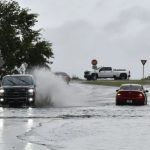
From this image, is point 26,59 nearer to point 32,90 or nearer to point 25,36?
point 25,36

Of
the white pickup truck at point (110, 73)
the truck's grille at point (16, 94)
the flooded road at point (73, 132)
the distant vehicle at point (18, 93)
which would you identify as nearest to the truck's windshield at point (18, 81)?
the distant vehicle at point (18, 93)

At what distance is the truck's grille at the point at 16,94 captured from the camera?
42.1 meters

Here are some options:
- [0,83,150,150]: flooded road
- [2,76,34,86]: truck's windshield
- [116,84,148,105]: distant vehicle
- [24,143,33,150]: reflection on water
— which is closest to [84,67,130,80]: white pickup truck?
[116,84,148,105]: distant vehicle

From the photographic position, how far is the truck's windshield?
42.8 meters

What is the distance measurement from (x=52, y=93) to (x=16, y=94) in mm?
9653

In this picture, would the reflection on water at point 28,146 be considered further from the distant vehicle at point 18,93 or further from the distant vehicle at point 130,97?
the distant vehicle at point 130,97

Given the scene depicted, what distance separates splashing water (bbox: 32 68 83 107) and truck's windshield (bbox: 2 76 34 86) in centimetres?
313

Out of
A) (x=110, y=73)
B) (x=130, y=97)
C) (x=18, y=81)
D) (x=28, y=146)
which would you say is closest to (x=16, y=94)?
(x=18, y=81)

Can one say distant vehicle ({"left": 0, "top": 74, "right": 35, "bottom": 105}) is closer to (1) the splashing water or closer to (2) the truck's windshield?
(2) the truck's windshield

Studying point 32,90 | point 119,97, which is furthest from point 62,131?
point 119,97

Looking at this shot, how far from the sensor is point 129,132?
78.3ft

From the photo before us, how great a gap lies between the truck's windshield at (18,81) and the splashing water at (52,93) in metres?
3.13

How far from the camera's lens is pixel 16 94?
4219cm

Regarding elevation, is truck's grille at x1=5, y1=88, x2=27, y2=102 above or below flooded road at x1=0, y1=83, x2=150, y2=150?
above
